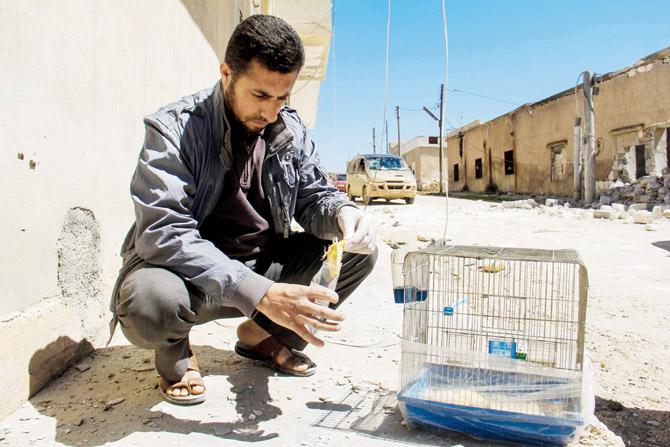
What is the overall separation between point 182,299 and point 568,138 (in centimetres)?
1865

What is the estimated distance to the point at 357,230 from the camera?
2.08 meters

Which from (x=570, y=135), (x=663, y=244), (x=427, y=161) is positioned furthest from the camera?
(x=427, y=161)

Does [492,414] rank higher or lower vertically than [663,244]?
lower

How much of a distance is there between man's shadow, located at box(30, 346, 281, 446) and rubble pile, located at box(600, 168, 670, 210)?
41.3 feet

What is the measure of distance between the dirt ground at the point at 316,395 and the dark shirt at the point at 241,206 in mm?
558

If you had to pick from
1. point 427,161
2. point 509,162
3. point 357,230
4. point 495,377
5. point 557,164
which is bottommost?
point 495,377

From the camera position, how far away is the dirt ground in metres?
→ 1.75

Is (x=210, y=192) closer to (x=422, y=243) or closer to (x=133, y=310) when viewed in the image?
(x=133, y=310)

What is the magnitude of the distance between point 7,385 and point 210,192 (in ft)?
2.98

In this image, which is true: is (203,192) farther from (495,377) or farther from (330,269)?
(495,377)

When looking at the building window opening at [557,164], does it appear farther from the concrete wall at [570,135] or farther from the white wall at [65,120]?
the white wall at [65,120]

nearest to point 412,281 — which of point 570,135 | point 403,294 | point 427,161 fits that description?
point 403,294

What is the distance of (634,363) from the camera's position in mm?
3111

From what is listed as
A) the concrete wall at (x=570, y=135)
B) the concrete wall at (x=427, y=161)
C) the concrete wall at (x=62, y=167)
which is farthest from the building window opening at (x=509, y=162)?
the concrete wall at (x=62, y=167)
